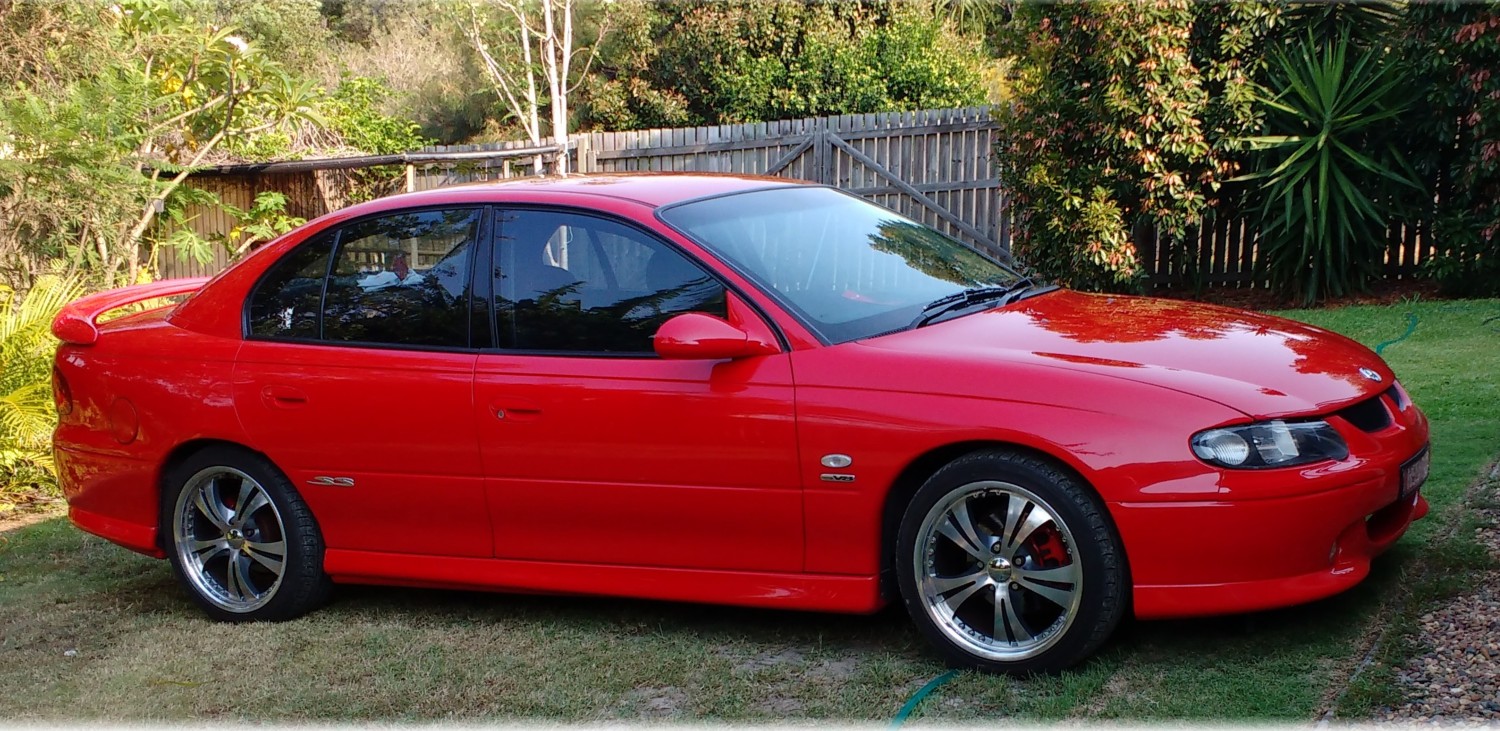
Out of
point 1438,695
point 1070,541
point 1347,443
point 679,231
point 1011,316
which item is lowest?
point 1438,695

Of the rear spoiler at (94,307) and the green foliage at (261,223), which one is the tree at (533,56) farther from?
the rear spoiler at (94,307)

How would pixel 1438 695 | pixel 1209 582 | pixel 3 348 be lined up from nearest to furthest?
1. pixel 1438 695
2. pixel 1209 582
3. pixel 3 348

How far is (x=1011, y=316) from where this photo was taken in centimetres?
473

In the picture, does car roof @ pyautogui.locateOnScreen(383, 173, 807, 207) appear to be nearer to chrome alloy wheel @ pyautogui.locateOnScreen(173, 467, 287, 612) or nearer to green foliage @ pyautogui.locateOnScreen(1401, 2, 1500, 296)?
chrome alloy wheel @ pyautogui.locateOnScreen(173, 467, 287, 612)

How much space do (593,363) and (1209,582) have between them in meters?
2.05

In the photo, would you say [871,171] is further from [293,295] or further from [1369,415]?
[1369,415]

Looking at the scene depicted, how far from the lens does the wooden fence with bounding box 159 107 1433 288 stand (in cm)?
1257

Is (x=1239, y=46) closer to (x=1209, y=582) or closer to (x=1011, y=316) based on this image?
(x=1011, y=316)

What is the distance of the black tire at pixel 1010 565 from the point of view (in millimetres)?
4008

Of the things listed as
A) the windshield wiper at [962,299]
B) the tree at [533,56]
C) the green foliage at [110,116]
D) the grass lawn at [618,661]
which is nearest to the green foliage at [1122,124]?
the grass lawn at [618,661]

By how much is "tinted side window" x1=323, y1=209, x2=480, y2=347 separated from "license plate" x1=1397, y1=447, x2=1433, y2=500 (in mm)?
3069

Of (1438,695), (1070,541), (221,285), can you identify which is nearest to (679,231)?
(1070,541)

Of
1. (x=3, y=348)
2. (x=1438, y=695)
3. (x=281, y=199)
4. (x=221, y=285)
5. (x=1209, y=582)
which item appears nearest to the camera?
(x=1438, y=695)

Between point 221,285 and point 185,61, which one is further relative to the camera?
point 185,61
